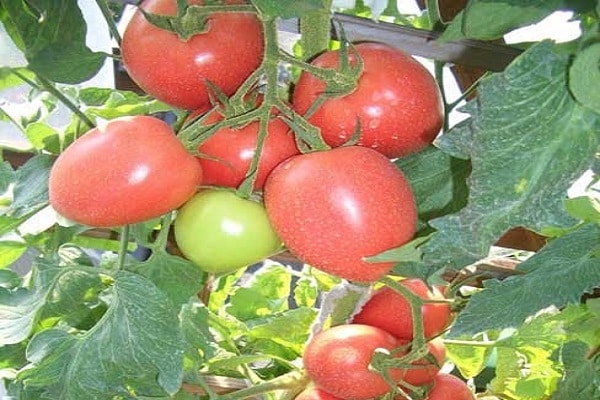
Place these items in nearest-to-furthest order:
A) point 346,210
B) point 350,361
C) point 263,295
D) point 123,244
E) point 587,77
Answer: point 587,77 → point 346,210 → point 123,244 → point 350,361 → point 263,295

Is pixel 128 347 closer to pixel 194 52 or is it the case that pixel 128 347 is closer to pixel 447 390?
pixel 194 52

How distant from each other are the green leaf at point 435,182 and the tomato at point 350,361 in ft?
0.69

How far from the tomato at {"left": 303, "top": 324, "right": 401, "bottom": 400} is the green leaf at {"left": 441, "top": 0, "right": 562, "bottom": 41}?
1.20 feet

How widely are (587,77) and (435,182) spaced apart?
9.1 inches

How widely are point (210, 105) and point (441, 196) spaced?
0.16 meters

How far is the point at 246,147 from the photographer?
0.61 meters

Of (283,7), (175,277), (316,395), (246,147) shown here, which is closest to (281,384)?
A: (316,395)

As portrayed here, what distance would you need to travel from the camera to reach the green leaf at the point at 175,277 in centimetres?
70

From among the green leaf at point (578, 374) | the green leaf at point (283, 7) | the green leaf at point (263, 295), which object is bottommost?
the green leaf at point (263, 295)

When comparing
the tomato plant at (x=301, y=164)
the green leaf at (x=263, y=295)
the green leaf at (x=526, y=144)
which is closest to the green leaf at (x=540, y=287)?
the tomato plant at (x=301, y=164)

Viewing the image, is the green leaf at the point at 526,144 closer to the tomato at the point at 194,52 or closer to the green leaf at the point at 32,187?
the tomato at the point at 194,52

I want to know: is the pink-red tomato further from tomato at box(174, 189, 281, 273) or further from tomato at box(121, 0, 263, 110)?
tomato at box(121, 0, 263, 110)

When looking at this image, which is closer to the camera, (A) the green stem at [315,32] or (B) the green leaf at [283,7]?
(B) the green leaf at [283,7]

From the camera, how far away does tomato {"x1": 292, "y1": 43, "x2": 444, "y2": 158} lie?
58 cm
